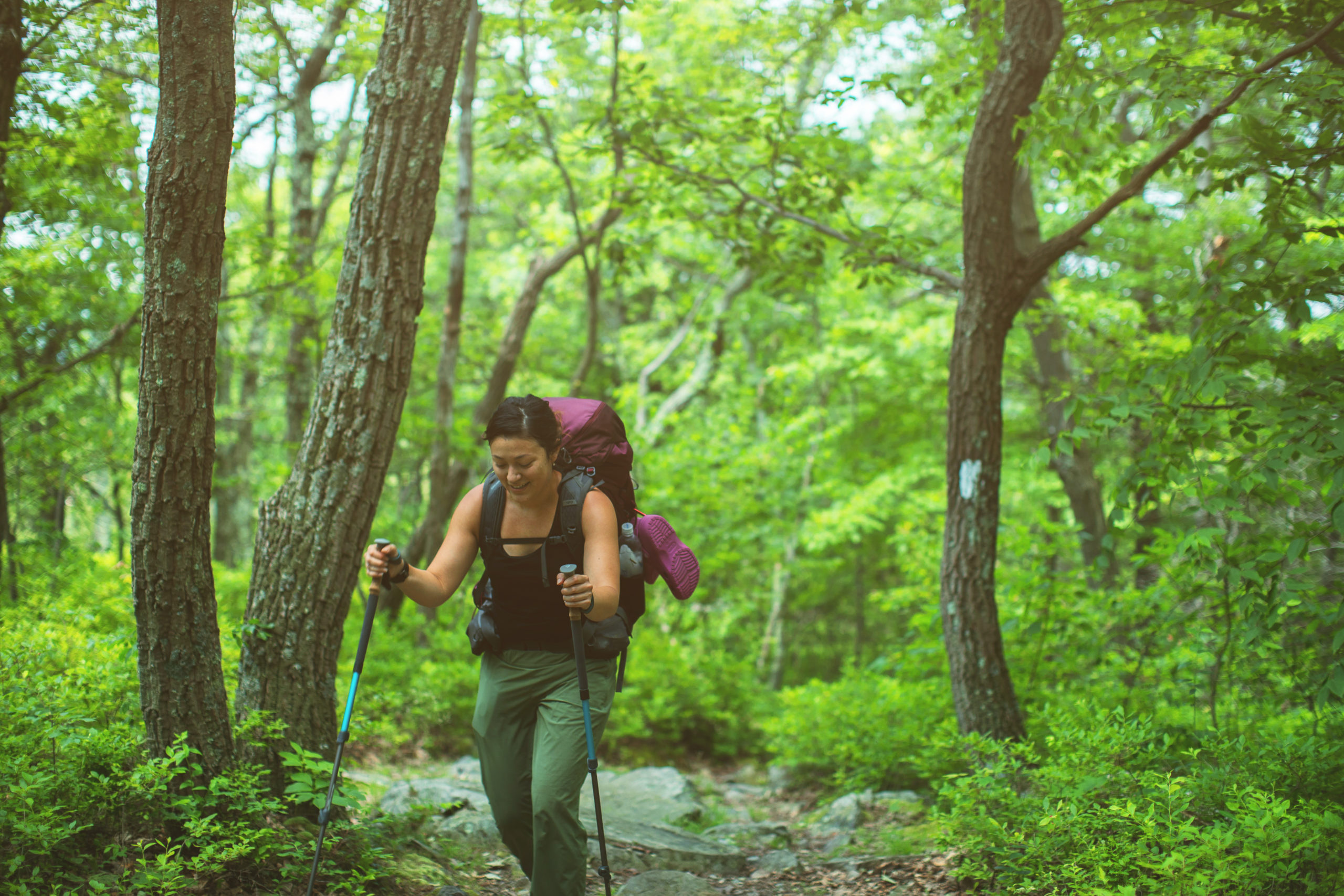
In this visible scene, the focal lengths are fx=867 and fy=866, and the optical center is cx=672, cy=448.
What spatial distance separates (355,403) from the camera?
4.00m

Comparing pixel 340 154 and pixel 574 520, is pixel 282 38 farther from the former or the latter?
pixel 574 520

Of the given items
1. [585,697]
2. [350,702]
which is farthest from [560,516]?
[350,702]

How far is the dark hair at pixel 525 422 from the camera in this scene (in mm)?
3199

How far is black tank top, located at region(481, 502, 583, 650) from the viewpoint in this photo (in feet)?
10.9

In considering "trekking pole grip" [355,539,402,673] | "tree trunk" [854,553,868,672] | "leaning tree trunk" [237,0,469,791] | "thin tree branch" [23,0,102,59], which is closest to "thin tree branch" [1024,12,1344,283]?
"leaning tree trunk" [237,0,469,791]

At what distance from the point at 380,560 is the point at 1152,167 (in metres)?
4.58

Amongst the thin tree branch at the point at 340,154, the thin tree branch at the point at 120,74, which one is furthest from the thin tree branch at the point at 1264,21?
the thin tree branch at the point at 340,154

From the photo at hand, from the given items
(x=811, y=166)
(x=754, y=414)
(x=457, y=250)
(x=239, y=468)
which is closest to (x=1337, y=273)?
(x=811, y=166)

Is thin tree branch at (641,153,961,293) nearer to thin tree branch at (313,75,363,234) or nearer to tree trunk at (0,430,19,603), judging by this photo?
tree trunk at (0,430,19,603)

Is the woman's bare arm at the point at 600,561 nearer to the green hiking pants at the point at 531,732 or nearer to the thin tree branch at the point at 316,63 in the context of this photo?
the green hiking pants at the point at 531,732

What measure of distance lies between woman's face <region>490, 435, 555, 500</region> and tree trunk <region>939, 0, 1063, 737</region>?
315 cm

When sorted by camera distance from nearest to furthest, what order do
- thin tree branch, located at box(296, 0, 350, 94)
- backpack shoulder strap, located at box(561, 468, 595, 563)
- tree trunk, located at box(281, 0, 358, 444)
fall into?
backpack shoulder strap, located at box(561, 468, 595, 563) → tree trunk, located at box(281, 0, 358, 444) → thin tree branch, located at box(296, 0, 350, 94)

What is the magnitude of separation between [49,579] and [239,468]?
27.8ft

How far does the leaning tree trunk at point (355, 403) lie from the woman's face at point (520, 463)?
1.08 m
